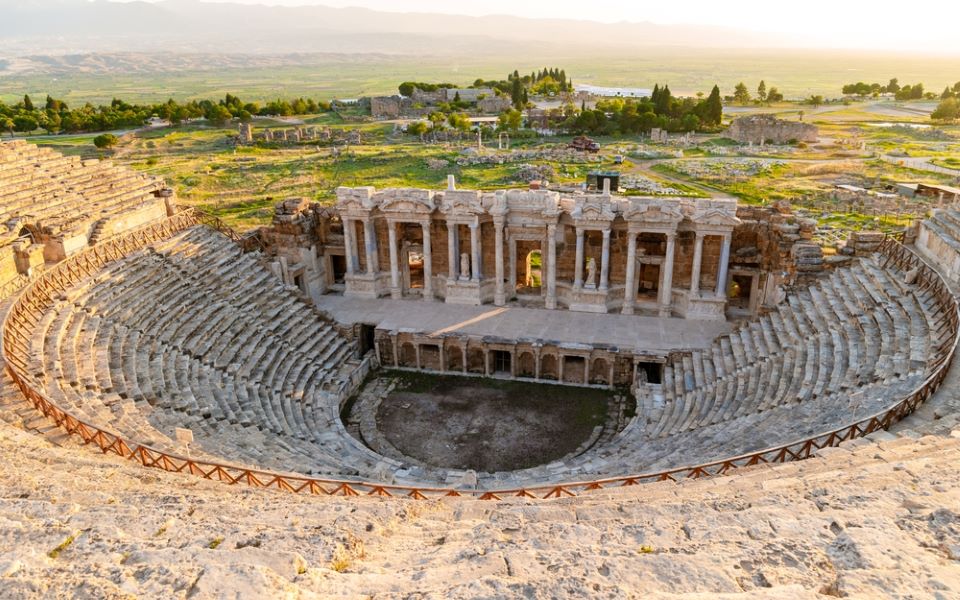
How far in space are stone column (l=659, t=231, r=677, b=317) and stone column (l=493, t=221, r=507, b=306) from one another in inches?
251

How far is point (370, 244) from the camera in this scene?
2903cm

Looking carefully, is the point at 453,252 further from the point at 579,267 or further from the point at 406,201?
the point at 579,267

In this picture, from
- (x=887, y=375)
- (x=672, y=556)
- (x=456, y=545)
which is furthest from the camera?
(x=887, y=375)

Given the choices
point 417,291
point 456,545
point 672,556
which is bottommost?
point 417,291

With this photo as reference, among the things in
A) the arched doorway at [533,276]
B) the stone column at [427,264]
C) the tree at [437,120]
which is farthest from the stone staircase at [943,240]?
the tree at [437,120]

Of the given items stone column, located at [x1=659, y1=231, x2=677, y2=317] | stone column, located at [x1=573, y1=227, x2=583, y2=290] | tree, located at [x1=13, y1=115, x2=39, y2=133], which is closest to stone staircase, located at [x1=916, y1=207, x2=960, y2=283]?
stone column, located at [x1=659, y1=231, x2=677, y2=317]

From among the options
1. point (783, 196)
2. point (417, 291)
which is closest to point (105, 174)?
point (417, 291)

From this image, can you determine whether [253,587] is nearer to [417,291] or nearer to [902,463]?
[902,463]

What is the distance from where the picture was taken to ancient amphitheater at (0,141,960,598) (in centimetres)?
768

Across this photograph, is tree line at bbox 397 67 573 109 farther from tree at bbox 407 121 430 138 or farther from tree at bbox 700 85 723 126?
tree at bbox 700 85 723 126

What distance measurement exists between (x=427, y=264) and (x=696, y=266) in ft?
35.7

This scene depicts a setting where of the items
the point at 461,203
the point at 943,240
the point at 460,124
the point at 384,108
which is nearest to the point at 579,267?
the point at 461,203

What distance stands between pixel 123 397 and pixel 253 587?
38.9 ft

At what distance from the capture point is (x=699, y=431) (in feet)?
57.2
